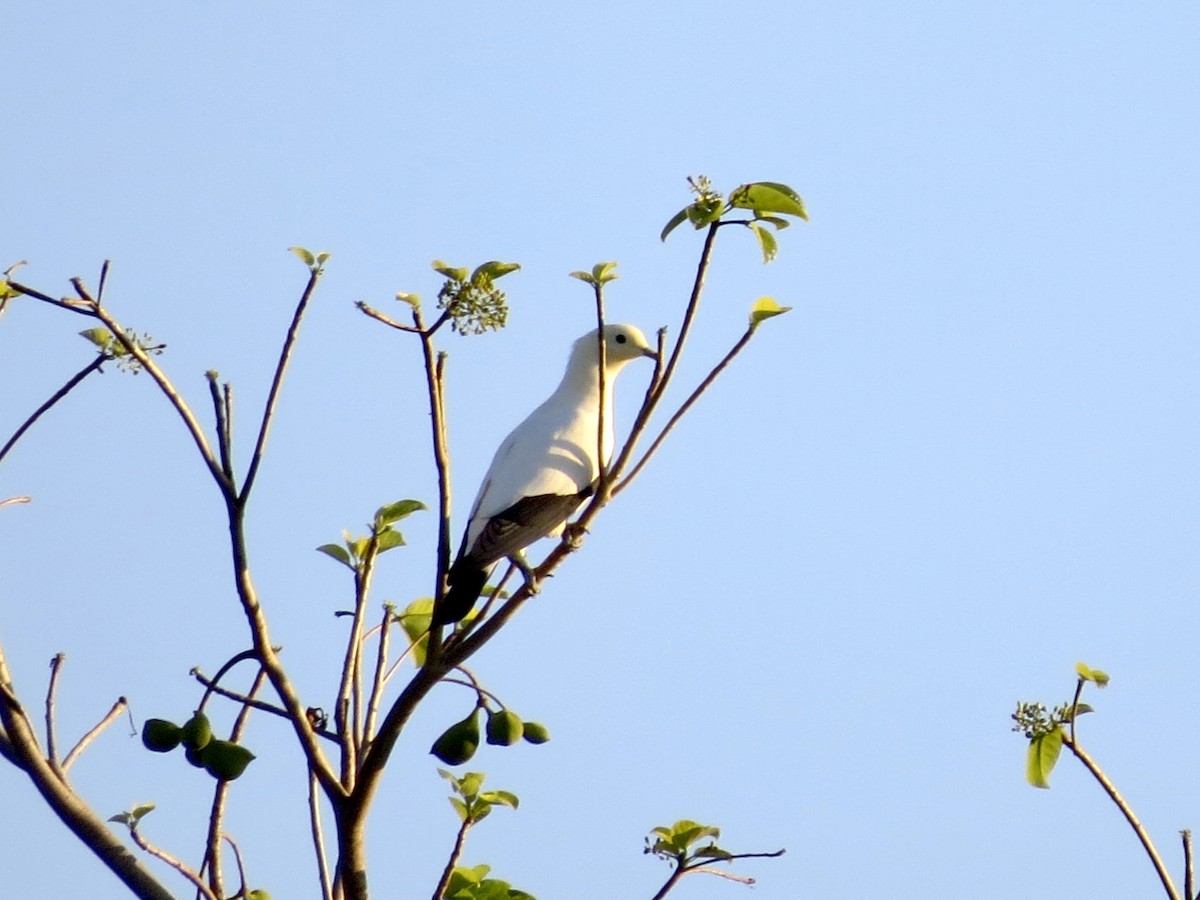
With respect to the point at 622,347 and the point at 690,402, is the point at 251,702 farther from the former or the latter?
the point at 622,347

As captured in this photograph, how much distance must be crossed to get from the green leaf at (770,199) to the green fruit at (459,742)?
1.61 m

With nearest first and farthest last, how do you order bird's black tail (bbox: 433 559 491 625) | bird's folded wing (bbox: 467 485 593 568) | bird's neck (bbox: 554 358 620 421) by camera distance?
1. bird's black tail (bbox: 433 559 491 625)
2. bird's folded wing (bbox: 467 485 593 568)
3. bird's neck (bbox: 554 358 620 421)

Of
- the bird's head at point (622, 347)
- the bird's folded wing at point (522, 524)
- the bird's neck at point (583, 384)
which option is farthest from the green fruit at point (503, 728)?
the bird's head at point (622, 347)

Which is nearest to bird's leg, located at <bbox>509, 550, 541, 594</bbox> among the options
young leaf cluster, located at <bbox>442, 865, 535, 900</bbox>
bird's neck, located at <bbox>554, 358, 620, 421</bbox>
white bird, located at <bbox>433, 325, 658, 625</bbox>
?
white bird, located at <bbox>433, 325, 658, 625</bbox>

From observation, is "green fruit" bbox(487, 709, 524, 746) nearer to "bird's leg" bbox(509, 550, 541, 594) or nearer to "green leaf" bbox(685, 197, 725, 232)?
"bird's leg" bbox(509, 550, 541, 594)

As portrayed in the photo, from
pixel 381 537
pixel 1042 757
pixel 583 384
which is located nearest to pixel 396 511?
pixel 381 537

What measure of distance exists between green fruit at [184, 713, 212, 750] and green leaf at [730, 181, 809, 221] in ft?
6.41

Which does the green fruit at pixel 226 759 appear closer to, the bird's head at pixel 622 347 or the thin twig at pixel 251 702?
the thin twig at pixel 251 702

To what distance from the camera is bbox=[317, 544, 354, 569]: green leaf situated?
4.48m

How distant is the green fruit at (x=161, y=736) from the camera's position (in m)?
4.14

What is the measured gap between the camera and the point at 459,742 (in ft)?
14.1

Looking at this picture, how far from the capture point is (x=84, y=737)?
3961 mm

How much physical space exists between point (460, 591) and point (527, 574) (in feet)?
1.03

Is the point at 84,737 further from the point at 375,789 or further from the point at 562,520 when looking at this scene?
the point at 562,520
